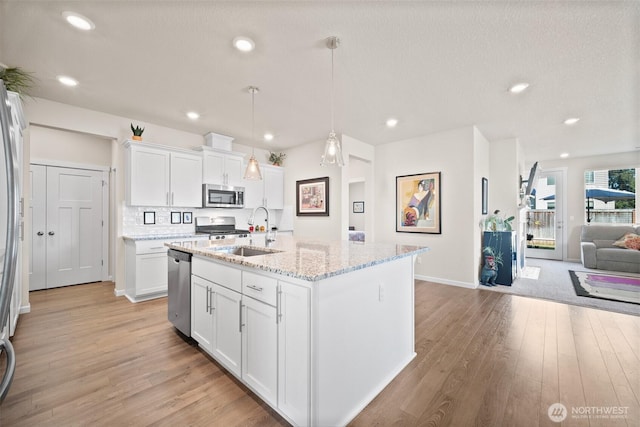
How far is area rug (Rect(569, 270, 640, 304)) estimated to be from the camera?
3774 mm

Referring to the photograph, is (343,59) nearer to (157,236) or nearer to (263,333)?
(263,333)

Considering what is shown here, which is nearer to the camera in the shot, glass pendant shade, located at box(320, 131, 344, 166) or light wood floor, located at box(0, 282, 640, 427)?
light wood floor, located at box(0, 282, 640, 427)

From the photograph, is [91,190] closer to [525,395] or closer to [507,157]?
[525,395]

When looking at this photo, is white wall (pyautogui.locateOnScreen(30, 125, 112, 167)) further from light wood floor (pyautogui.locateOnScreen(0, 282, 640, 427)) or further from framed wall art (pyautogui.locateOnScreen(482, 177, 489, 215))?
framed wall art (pyautogui.locateOnScreen(482, 177, 489, 215))

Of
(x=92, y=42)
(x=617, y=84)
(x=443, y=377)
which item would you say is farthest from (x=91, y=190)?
(x=617, y=84)

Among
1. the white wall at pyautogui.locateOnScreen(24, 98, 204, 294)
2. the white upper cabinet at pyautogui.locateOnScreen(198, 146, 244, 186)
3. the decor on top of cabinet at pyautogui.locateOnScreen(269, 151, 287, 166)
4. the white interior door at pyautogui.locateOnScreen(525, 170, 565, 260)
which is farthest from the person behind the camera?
the white interior door at pyautogui.locateOnScreen(525, 170, 565, 260)

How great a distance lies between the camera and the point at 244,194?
16.6 ft

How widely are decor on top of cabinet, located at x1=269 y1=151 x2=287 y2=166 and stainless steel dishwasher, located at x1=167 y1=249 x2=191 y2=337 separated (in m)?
3.39

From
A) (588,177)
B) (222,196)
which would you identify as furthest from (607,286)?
(222,196)

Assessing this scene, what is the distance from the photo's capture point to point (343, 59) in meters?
2.44

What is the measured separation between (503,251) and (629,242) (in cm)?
334

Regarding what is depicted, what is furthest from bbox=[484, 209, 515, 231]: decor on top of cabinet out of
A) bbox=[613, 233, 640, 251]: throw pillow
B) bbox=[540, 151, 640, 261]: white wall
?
bbox=[540, 151, 640, 261]: white wall

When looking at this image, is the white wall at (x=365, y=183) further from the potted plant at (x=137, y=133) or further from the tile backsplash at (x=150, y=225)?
the potted plant at (x=137, y=133)

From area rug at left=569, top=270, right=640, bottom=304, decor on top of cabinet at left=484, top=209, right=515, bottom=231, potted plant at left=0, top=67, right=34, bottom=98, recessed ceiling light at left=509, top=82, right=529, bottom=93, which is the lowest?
area rug at left=569, top=270, right=640, bottom=304
